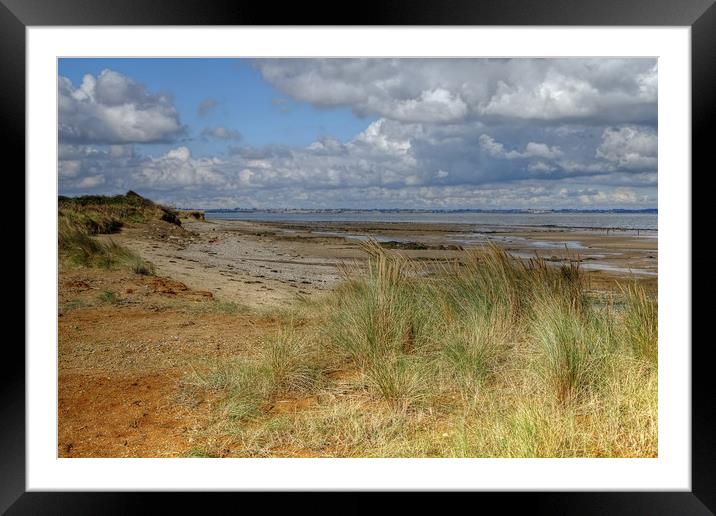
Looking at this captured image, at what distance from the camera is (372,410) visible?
3.23 m

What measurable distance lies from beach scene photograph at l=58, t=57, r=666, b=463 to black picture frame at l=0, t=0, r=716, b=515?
560 millimetres

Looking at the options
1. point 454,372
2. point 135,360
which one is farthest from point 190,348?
point 454,372

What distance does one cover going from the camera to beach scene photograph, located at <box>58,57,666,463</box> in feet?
10.2

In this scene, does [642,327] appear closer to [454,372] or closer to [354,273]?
[454,372]

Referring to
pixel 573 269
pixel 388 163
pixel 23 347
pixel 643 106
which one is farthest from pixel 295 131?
pixel 23 347

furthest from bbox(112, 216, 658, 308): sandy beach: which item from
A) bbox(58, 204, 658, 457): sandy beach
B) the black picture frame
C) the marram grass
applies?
the black picture frame

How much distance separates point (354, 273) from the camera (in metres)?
4.47

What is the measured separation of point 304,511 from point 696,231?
5.66 feet

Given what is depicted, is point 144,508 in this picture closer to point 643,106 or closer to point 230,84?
point 643,106

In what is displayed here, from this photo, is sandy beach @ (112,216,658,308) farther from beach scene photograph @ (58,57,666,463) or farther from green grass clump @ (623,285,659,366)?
green grass clump @ (623,285,659,366)
